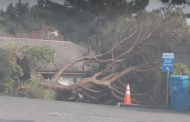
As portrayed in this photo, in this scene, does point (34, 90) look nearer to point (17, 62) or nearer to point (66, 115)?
point (17, 62)

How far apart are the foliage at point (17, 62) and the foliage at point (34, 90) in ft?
1.23

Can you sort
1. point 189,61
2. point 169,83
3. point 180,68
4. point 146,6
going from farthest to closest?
1. point 146,6
2. point 189,61
3. point 180,68
4. point 169,83

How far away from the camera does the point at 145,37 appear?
1722cm

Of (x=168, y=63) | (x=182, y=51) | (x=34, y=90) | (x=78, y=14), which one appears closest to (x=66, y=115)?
(x=168, y=63)

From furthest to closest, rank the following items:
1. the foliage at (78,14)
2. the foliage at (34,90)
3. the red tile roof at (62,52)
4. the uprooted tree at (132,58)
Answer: the foliage at (78,14) → the red tile roof at (62,52) → the uprooted tree at (132,58) → the foliage at (34,90)

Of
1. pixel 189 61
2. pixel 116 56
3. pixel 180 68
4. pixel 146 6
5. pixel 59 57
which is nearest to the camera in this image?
pixel 180 68

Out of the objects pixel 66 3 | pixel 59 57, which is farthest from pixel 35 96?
pixel 66 3

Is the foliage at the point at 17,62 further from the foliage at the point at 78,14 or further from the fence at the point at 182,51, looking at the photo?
the foliage at the point at 78,14

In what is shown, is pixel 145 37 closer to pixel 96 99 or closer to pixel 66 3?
pixel 96 99

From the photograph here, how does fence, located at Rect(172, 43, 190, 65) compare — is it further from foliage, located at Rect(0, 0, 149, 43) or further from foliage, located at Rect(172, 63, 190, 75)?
foliage, located at Rect(0, 0, 149, 43)

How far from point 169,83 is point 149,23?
631 cm

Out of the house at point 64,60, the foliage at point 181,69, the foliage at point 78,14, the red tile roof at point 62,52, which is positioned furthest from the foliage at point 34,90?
the foliage at point 78,14

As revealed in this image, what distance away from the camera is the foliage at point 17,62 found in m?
15.2

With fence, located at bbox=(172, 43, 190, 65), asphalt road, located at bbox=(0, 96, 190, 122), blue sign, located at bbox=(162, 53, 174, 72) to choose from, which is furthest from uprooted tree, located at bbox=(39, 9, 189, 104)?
asphalt road, located at bbox=(0, 96, 190, 122)
